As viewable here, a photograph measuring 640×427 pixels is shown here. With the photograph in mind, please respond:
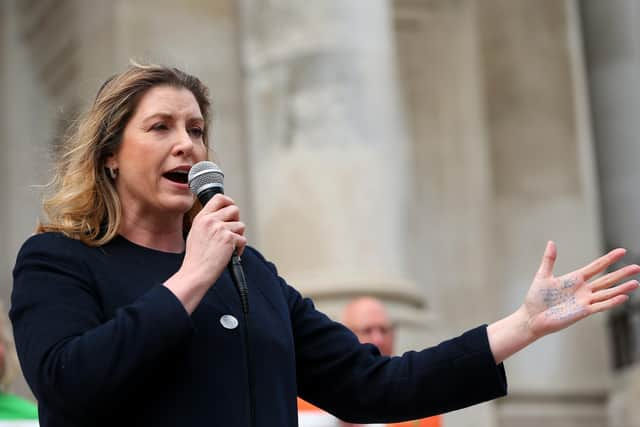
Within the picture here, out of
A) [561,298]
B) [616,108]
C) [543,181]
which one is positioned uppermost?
[616,108]

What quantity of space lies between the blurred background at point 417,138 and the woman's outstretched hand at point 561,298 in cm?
575

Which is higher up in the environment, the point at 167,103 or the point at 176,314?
the point at 167,103

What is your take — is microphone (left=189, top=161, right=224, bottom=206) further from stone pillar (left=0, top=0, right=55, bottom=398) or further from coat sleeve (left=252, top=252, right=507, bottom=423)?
stone pillar (left=0, top=0, right=55, bottom=398)

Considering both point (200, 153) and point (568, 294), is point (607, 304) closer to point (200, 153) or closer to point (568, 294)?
point (568, 294)

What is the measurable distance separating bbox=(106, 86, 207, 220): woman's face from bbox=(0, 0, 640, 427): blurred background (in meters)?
5.81

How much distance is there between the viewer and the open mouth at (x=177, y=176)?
3.10 meters

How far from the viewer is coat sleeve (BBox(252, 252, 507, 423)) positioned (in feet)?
10.6

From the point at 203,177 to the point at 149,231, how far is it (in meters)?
0.25

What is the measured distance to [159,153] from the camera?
308 cm

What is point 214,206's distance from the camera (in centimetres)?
290

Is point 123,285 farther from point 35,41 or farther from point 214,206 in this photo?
point 35,41

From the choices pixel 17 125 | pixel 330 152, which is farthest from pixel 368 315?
pixel 17 125

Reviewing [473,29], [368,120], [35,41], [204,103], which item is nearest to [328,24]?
[368,120]

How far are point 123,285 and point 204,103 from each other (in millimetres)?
558
